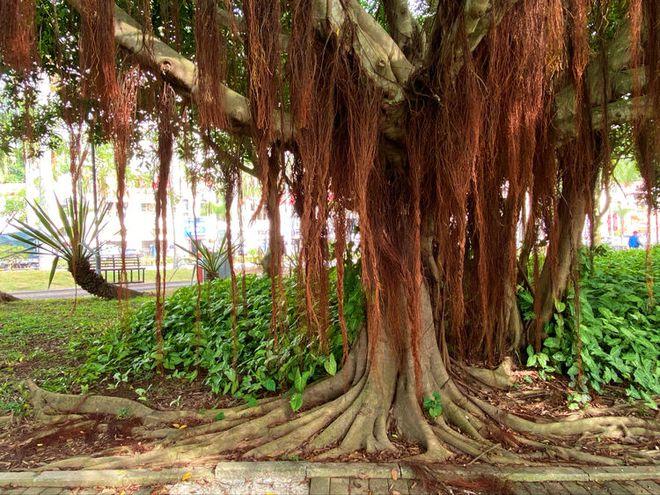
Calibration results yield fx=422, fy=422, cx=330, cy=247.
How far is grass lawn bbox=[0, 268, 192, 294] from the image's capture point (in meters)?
15.4

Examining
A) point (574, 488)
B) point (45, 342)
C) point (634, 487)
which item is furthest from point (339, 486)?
point (45, 342)

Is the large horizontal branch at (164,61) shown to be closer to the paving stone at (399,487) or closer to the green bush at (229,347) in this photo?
the green bush at (229,347)

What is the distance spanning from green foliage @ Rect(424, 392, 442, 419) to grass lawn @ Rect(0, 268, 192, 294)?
40.7ft

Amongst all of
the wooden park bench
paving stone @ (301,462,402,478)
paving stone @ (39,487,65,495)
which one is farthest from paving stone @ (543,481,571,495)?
the wooden park bench

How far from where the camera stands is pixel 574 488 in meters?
2.37

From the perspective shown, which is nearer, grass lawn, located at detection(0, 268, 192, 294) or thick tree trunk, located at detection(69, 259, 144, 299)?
thick tree trunk, located at detection(69, 259, 144, 299)

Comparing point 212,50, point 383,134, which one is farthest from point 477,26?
point 212,50

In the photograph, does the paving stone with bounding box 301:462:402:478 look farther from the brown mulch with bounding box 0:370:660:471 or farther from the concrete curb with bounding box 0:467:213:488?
the concrete curb with bounding box 0:467:213:488

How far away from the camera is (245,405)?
10.4 ft

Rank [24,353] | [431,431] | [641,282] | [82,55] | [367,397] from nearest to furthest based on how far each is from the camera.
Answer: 1. [82,55]
2. [431,431]
3. [367,397]
4. [641,282]
5. [24,353]

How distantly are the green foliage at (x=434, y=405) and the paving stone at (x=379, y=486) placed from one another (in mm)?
658

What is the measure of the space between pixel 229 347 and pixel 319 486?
5.74 feet

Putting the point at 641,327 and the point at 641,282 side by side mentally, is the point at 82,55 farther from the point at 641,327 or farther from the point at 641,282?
the point at 641,282

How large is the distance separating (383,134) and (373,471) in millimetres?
2102
